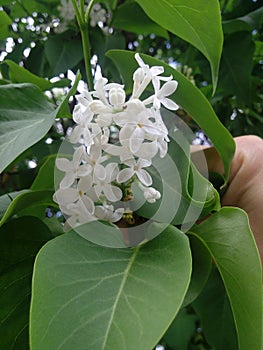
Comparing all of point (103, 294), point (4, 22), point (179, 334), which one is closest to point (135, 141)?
point (103, 294)

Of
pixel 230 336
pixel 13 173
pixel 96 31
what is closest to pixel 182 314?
pixel 230 336

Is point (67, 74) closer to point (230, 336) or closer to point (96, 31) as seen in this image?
point (96, 31)

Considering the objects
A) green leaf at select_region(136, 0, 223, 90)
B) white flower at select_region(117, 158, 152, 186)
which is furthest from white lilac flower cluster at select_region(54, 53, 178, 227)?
green leaf at select_region(136, 0, 223, 90)

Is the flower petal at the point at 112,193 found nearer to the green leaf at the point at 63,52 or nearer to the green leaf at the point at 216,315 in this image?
the green leaf at the point at 216,315

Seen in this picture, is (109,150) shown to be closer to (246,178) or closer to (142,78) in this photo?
(142,78)

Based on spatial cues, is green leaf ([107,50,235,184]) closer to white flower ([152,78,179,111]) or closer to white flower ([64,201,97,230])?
white flower ([152,78,179,111])
